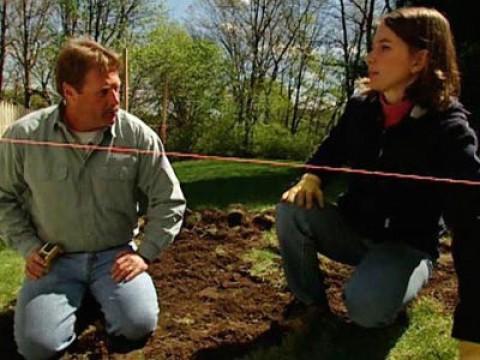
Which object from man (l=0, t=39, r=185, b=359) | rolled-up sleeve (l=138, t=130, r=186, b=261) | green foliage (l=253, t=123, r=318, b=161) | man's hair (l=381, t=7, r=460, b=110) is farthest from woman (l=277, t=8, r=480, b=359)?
green foliage (l=253, t=123, r=318, b=161)

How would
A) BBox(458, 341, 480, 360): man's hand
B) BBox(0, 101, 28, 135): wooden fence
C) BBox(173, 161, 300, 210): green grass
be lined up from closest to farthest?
BBox(458, 341, 480, 360): man's hand
BBox(173, 161, 300, 210): green grass
BBox(0, 101, 28, 135): wooden fence

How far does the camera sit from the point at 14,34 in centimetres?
2059

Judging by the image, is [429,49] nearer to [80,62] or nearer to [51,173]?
[80,62]

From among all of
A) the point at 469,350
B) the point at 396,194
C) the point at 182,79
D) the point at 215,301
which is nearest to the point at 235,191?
the point at 215,301

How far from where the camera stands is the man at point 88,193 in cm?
249

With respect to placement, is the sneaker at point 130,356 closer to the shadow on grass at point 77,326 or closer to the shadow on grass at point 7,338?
the shadow on grass at point 77,326

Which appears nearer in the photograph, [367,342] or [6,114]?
[367,342]

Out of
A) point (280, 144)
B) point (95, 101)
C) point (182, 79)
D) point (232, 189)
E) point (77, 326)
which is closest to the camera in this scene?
point (95, 101)

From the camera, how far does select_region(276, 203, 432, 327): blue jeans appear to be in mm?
2234

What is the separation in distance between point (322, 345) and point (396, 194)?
1.93 ft

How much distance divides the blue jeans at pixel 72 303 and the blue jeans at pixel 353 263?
1.74 ft

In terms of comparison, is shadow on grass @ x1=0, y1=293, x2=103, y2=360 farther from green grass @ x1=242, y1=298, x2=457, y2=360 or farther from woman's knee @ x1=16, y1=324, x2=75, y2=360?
green grass @ x1=242, y1=298, x2=457, y2=360

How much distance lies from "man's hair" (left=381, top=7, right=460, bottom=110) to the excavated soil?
35.2 inches

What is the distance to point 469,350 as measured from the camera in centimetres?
209
